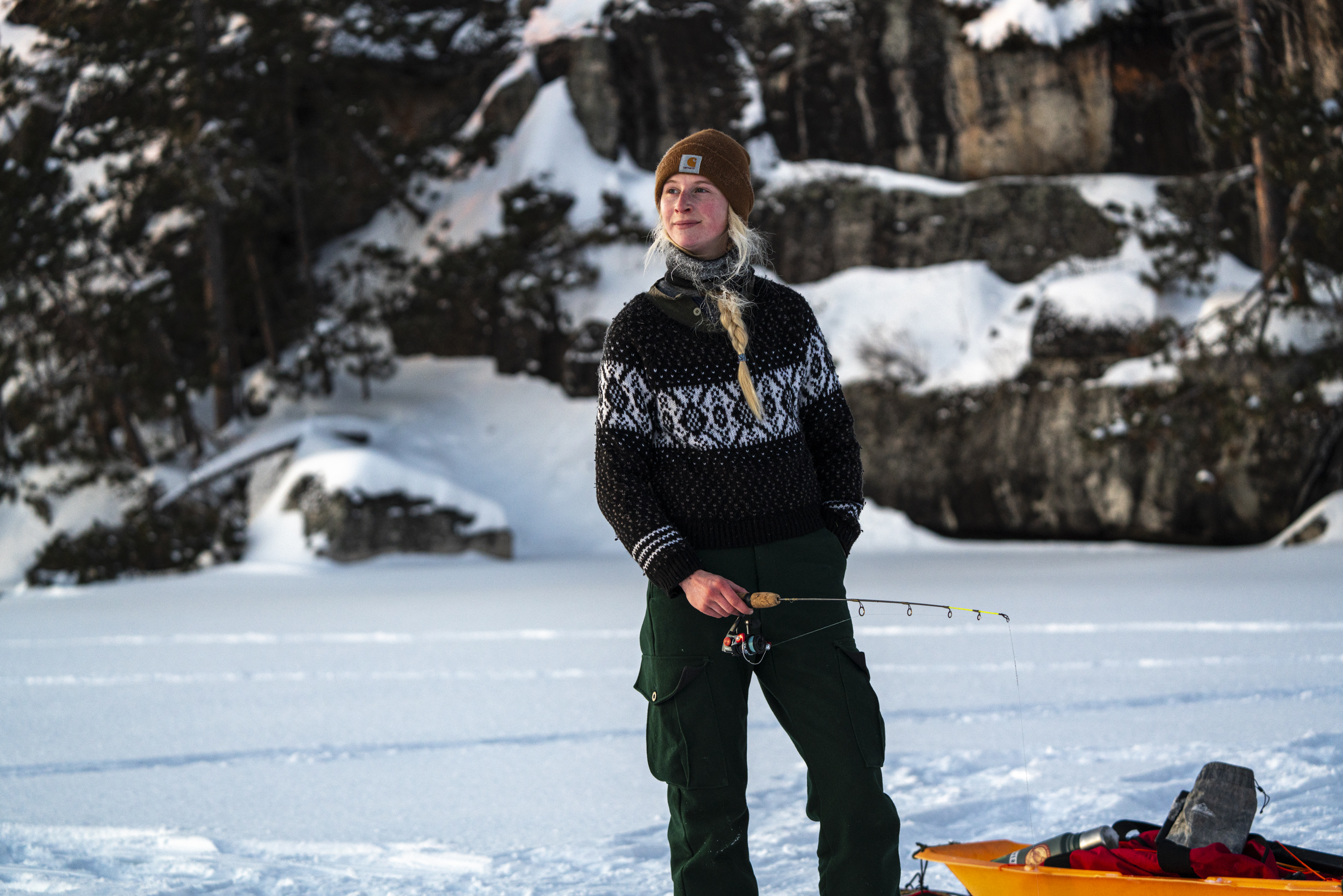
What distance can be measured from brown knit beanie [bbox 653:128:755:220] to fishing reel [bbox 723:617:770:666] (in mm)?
791

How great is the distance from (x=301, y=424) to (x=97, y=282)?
194 inches

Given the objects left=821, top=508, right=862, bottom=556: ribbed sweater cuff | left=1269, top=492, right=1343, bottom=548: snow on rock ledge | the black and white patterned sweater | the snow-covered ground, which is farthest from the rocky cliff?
the black and white patterned sweater

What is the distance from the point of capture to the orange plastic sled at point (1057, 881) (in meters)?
2.04

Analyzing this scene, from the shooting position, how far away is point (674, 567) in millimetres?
2107

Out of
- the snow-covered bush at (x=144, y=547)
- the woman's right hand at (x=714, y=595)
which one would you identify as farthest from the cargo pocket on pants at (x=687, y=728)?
the snow-covered bush at (x=144, y=547)

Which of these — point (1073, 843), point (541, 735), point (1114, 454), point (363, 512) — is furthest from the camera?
point (363, 512)

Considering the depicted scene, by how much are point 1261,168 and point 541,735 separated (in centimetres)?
971

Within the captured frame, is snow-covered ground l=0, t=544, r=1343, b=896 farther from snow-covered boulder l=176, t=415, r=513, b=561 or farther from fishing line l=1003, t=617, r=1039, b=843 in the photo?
snow-covered boulder l=176, t=415, r=513, b=561

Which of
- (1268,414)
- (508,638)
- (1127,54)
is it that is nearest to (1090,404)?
(1268,414)

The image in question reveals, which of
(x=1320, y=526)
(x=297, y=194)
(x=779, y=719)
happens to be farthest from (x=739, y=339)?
(x=297, y=194)

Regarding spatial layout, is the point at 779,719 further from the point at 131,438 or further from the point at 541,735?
the point at 131,438

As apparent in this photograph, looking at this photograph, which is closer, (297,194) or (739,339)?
(739,339)

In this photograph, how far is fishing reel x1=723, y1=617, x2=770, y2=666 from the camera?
2.12 m

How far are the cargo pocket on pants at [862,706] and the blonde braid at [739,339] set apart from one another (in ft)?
1.55
